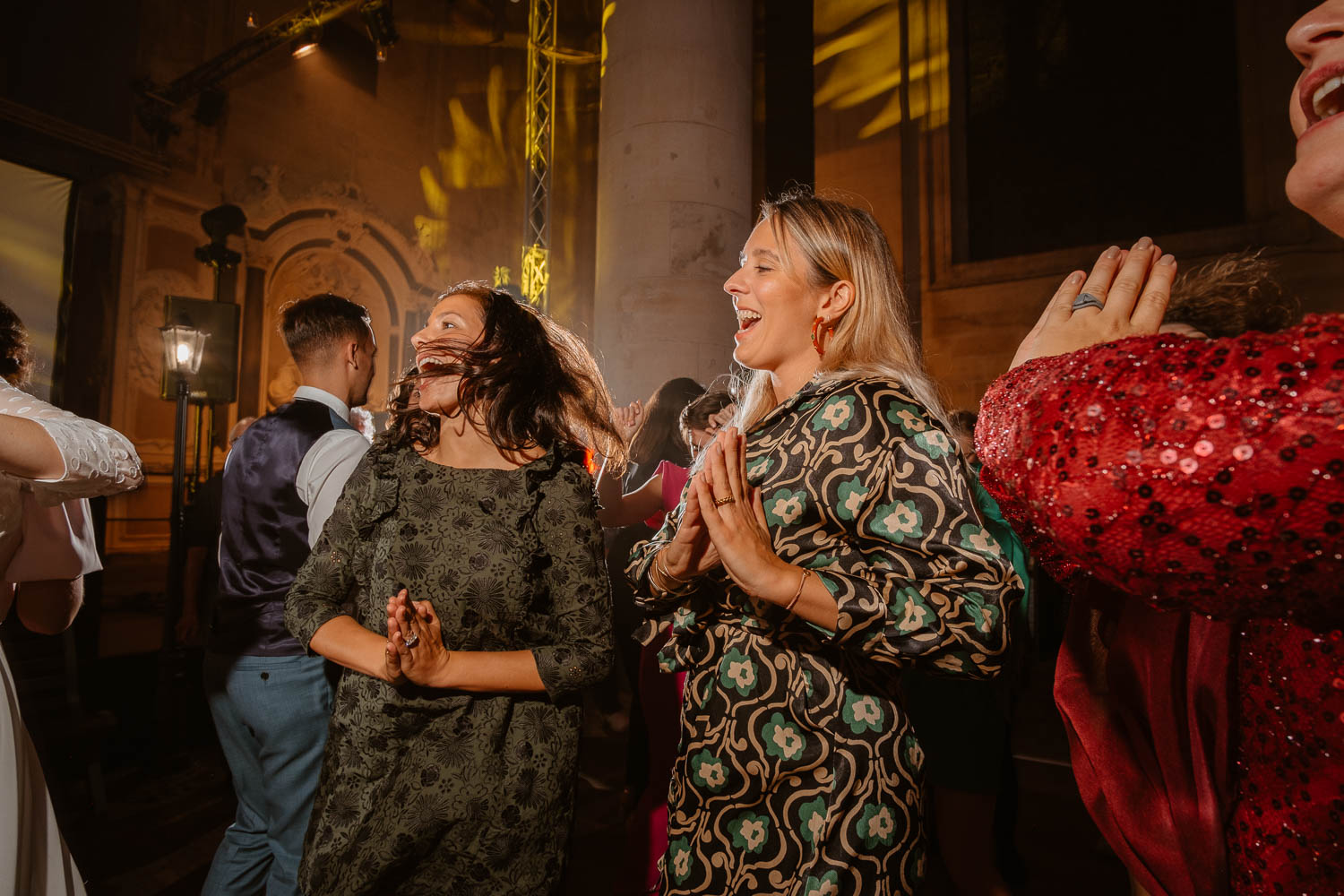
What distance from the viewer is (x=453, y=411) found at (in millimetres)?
1657

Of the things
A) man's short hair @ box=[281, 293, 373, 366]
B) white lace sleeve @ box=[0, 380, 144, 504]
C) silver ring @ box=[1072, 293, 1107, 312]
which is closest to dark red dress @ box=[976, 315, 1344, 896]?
silver ring @ box=[1072, 293, 1107, 312]

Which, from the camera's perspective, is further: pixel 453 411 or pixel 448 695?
pixel 453 411

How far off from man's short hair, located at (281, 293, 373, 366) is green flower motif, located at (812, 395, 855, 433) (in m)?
2.00

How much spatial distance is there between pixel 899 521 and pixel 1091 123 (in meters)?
9.07

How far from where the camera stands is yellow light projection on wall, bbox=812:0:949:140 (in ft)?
28.2

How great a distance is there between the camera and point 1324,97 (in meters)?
0.60

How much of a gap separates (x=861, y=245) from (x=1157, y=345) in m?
1.02

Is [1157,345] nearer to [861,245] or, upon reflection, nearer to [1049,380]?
[1049,380]

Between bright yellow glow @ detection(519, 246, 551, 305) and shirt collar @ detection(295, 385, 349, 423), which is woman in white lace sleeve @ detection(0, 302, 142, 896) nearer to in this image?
shirt collar @ detection(295, 385, 349, 423)

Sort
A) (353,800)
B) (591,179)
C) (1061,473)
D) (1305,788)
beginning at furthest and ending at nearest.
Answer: (591,179), (353,800), (1305,788), (1061,473)

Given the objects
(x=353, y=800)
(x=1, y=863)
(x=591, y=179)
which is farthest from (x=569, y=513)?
(x=591, y=179)

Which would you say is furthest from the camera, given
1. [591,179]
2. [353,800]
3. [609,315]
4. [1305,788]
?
[591,179]

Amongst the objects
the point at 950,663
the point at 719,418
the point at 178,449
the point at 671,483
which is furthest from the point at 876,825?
the point at 178,449

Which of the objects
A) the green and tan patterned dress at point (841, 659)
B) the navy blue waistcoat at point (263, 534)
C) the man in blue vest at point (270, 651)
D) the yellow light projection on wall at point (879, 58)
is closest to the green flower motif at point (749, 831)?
the green and tan patterned dress at point (841, 659)
